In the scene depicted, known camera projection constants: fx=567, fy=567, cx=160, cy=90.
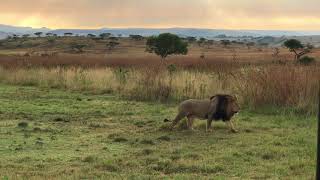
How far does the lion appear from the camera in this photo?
12.0 meters

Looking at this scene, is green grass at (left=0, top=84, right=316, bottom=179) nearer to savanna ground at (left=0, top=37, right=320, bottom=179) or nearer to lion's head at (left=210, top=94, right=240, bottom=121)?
savanna ground at (left=0, top=37, right=320, bottom=179)

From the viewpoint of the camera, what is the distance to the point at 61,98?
19.0m

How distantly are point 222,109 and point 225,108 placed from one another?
67 millimetres

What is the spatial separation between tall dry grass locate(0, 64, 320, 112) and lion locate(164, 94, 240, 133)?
10.5 feet

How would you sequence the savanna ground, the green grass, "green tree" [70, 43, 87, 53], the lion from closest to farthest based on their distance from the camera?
the green grass
the savanna ground
the lion
"green tree" [70, 43, 87, 53]

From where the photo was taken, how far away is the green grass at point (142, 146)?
25.4 ft

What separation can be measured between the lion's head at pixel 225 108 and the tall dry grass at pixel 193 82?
316 cm

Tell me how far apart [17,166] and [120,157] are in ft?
5.26

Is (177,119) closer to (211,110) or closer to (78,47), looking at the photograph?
(211,110)

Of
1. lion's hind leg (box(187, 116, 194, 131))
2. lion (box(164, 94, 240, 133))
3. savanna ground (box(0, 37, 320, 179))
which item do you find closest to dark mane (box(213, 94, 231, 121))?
lion (box(164, 94, 240, 133))

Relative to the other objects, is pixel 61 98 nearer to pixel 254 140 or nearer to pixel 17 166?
pixel 254 140

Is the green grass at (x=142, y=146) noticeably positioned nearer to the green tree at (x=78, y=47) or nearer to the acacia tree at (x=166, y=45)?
the acacia tree at (x=166, y=45)

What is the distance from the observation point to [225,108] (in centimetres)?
1201

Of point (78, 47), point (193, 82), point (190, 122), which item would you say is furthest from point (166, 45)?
point (190, 122)
